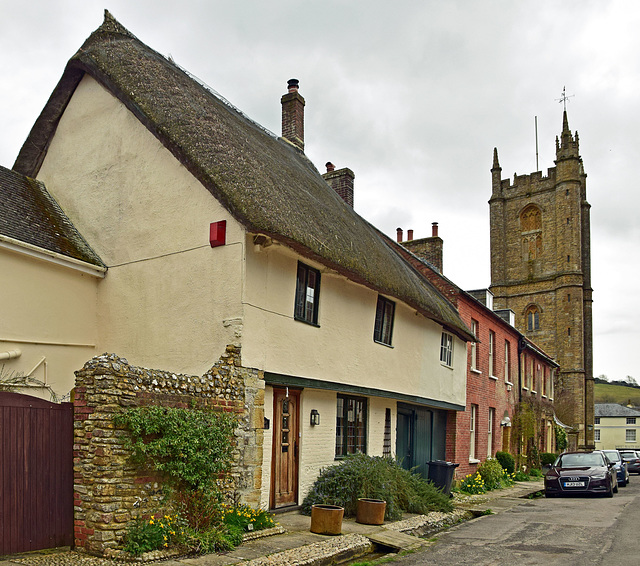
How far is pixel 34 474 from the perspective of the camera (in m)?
7.85

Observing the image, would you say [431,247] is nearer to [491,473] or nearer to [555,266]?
[491,473]

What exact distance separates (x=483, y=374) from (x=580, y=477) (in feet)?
17.3

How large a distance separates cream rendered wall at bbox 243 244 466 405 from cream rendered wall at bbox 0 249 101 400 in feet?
11.9

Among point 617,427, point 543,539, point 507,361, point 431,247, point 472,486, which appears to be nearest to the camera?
point 543,539

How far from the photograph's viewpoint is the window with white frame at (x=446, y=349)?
18.5m

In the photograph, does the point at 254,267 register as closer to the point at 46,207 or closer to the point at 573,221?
the point at 46,207

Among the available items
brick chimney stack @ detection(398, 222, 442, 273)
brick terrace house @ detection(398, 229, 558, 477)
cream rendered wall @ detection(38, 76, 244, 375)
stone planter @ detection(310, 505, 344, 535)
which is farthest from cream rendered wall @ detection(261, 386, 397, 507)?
brick chimney stack @ detection(398, 222, 442, 273)

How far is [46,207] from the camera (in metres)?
12.5

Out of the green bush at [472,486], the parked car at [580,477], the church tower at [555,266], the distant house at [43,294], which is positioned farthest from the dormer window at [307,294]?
the church tower at [555,266]

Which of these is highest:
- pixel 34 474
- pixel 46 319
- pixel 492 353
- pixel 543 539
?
pixel 46 319

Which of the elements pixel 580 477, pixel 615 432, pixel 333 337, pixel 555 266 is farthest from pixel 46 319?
pixel 615 432

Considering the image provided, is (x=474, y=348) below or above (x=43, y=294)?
below

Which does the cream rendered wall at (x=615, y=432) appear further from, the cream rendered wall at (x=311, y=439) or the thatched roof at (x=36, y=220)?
the thatched roof at (x=36, y=220)

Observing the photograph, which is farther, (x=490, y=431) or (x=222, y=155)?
(x=490, y=431)
